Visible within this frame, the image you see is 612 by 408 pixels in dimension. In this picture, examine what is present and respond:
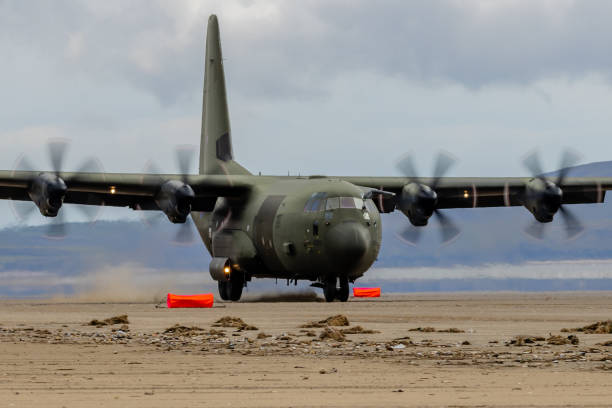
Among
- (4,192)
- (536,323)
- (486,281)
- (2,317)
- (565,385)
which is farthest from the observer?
(486,281)

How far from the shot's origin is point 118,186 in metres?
43.5

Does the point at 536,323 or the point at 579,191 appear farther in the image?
the point at 579,191

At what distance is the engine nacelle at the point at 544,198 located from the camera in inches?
1737

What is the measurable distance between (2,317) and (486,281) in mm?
47505

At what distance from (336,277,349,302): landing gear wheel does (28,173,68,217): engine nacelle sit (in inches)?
417

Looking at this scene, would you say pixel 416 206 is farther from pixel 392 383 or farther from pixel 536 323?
pixel 392 383

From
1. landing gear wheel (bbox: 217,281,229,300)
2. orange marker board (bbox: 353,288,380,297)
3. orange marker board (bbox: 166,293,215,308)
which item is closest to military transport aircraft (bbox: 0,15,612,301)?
landing gear wheel (bbox: 217,281,229,300)

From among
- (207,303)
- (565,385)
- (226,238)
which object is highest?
(226,238)

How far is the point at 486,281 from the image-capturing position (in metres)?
73.3

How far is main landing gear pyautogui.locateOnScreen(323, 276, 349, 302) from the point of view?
40.1 meters

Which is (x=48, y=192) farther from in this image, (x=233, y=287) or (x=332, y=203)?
(x=332, y=203)

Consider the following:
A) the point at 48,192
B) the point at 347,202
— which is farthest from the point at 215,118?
the point at 347,202

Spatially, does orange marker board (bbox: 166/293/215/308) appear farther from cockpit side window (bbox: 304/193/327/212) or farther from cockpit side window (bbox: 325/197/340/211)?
cockpit side window (bbox: 325/197/340/211)

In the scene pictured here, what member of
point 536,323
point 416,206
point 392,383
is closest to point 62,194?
point 416,206
